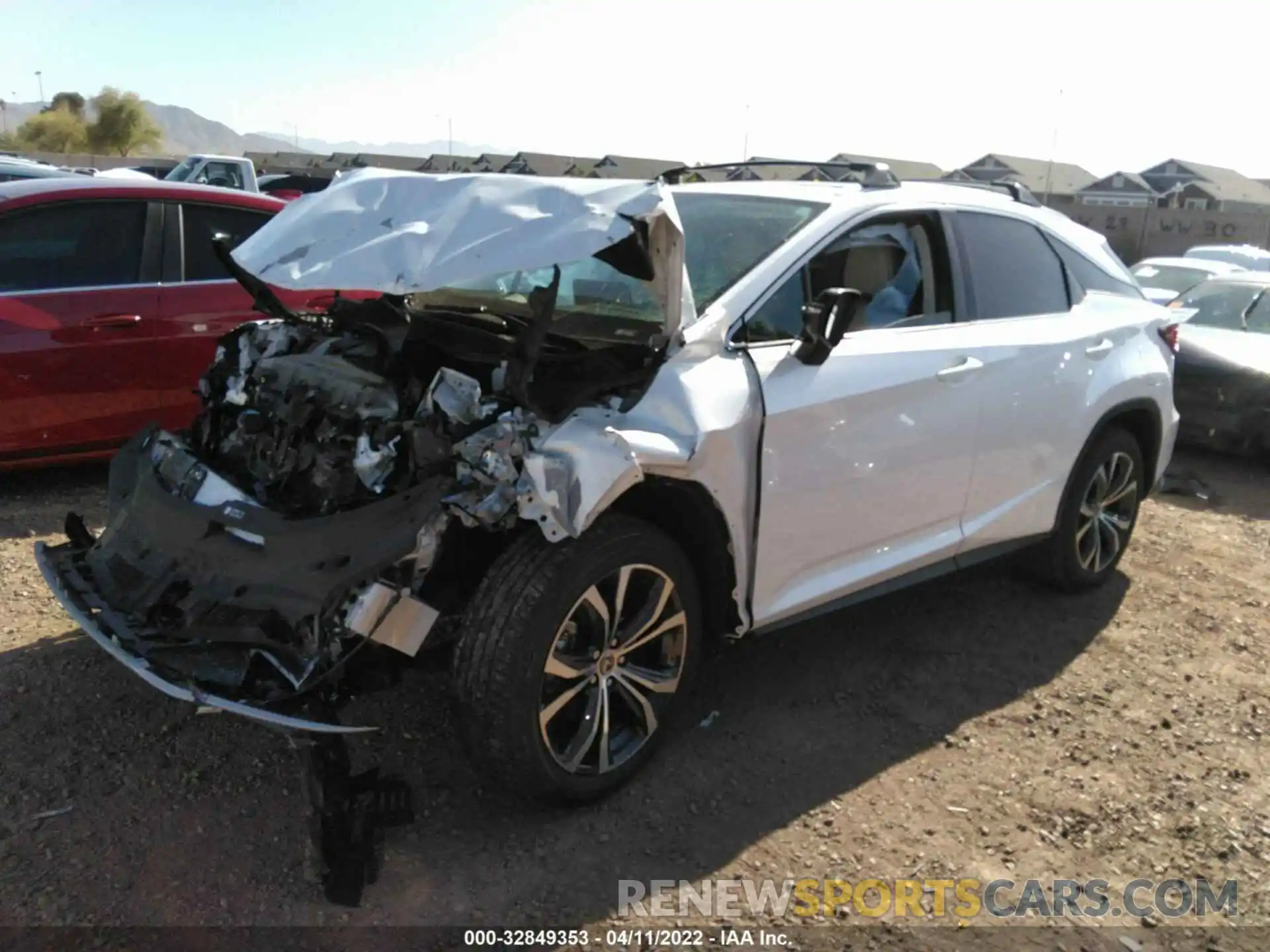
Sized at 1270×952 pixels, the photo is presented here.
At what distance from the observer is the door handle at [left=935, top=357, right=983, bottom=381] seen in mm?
3918

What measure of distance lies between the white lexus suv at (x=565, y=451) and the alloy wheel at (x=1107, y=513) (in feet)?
2.33

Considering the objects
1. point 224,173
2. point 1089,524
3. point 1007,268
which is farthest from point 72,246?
point 224,173

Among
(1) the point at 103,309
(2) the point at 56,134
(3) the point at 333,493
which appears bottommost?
(3) the point at 333,493

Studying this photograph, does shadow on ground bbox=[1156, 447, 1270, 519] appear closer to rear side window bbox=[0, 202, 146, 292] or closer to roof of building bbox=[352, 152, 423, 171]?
rear side window bbox=[0, 202, 146, 292]

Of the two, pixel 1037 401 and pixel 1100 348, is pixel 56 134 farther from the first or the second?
pixel 1037 401

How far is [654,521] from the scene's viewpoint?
331cm

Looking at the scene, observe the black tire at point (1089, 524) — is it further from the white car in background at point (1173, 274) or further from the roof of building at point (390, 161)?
the roof of building at point (390, 161)

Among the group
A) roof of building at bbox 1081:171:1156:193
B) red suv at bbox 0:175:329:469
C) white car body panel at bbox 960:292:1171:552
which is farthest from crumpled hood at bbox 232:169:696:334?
roof of building at bbox 1081:171:1156:193

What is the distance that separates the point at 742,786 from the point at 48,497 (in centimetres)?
424

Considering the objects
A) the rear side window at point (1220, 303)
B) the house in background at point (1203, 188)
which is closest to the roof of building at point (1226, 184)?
the house in background at point (1203, 188)

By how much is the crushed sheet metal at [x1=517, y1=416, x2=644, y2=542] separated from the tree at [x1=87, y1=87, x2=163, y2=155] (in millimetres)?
88579

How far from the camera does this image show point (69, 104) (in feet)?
273

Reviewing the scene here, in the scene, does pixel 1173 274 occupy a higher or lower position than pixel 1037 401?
higher

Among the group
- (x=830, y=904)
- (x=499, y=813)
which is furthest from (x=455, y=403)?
(x=830, y=904)
